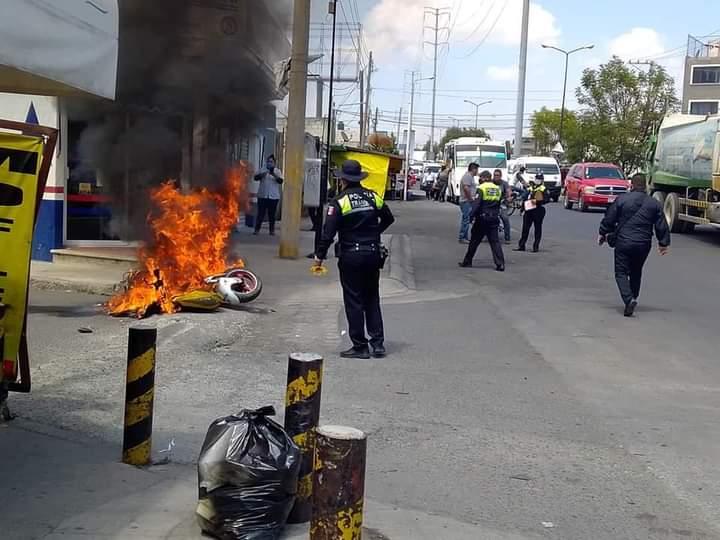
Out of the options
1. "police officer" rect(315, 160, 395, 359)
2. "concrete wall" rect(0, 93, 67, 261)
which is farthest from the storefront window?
"police officer" rect(315, 160, 395, 359)

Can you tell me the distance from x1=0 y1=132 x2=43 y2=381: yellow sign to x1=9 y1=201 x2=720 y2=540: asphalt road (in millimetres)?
790

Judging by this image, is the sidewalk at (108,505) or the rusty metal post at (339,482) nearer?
the rusty metal post at (339,482)

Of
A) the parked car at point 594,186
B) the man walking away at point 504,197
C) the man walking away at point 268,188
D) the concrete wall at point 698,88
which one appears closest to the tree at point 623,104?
the concrete wall at point 698,88

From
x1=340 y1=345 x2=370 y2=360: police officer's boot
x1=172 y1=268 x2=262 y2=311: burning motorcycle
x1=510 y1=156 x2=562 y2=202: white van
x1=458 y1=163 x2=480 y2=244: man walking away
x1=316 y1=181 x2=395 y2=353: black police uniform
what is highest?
x1=510 y1=156 x2=562 y2=202: white van

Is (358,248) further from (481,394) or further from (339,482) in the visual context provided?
(339,482)

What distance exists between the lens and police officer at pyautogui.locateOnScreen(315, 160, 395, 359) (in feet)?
25.9

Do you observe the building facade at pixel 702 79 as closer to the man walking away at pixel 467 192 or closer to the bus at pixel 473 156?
the bus at pixel 473 156

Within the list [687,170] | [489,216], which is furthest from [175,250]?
[687,170]

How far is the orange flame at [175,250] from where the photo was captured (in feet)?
31.0

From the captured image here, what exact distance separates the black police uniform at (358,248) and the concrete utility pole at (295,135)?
20.7 feet

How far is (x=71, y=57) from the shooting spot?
4.49 meters

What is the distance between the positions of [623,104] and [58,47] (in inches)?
2169

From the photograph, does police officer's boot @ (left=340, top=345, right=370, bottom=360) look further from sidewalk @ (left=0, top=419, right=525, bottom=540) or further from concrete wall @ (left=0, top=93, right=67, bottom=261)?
concrete wall @ (left=0, top=93, right=67, bottom=261)

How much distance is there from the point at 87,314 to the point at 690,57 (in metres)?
65.9
